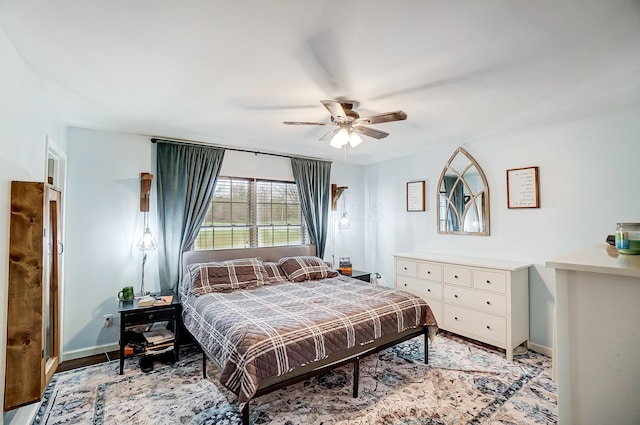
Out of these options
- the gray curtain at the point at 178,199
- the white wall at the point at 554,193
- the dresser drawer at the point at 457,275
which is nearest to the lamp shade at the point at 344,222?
the white wall at the point at 554,193

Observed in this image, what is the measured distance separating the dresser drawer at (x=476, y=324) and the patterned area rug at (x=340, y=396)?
22 centimetres

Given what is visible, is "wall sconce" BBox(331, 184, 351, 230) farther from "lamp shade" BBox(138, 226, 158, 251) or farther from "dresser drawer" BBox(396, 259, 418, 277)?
"lamp shade" BBox(138, 226, 158, 251)

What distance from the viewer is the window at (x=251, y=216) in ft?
13.8

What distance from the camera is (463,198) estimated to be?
4.15m

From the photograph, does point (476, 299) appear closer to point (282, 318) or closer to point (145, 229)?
point (282, 318)

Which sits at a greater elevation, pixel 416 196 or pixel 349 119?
Result: pixel 349 119

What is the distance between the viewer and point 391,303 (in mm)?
2893

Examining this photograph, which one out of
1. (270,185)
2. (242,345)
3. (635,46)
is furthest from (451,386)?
(270,185)

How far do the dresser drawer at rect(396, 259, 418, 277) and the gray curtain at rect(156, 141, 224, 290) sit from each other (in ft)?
9.13

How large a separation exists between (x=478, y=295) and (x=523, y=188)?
136 centimetres

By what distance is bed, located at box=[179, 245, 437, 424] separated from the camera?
2094 millimetres

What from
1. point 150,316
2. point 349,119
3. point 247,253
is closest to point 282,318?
point 150,316

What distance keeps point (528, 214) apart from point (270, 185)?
3429 mm

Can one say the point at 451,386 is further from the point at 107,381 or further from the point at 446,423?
the point at 107,381
